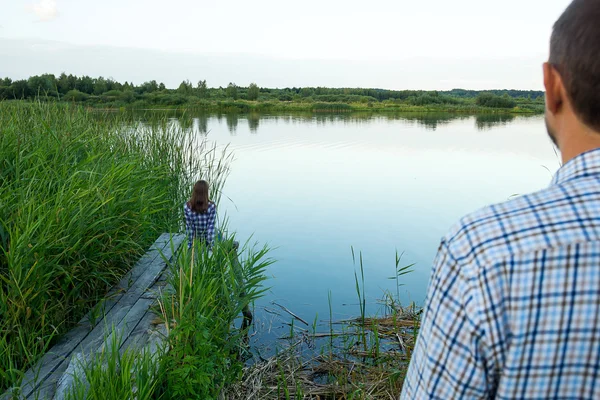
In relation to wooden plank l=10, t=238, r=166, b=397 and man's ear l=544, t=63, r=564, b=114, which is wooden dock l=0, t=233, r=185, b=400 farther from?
man's ear l=544, t=63, r=564, b=114

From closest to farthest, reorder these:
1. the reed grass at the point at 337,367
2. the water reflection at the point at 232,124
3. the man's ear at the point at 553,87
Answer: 1. the man's ear at the point at 553,87
2. the reed grass at the point at 337,367
3. the water reflection at the point at 232,124

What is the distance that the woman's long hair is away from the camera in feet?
17.5

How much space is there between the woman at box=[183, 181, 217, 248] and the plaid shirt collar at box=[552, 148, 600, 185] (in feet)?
15.6

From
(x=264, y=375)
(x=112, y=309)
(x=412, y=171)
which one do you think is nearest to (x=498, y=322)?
(x=112, y=309)

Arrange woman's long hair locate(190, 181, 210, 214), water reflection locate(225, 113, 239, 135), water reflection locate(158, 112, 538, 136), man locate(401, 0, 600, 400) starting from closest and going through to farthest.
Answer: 1. man locate(401, 0, 600, 400)
2. woman's long hair locate(190, 181, 210, 214)
3. water reflection locate(225, 113, 239, 135)
4. water reflection locate(158, 112, 538, 136)

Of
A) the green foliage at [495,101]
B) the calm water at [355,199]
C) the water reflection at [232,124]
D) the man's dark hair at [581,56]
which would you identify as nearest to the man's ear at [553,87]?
the man's dark hair at [581,56]

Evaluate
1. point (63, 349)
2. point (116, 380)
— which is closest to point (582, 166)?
point (116, 380)

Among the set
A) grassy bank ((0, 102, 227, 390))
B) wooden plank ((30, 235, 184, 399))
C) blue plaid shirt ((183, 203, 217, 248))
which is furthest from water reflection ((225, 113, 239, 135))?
wooden plank ((30, 235, 184, 399))

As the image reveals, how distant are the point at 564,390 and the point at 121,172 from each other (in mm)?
4433

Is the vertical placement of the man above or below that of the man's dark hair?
below

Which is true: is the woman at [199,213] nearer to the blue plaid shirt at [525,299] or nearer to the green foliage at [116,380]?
the green foliage at [116,380]

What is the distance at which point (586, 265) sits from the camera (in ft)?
2.32

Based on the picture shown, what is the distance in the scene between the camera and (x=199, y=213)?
5.38 metres

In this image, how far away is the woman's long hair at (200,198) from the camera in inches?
210
